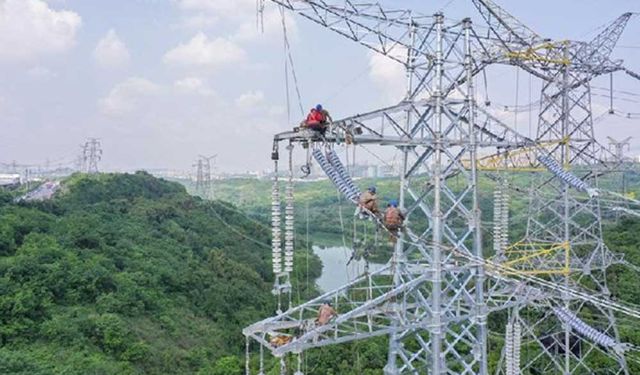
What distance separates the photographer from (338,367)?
21.7 metres

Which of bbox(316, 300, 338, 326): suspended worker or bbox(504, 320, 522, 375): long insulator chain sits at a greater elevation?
bbox(316, 300, 338, 326): suspended worker

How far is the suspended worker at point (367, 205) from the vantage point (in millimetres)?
8621

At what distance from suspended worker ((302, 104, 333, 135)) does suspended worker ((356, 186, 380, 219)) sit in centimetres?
119

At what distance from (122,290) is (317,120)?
23.0m

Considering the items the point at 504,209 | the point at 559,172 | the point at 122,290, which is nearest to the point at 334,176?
the point at 504,209

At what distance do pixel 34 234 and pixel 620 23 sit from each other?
2783 centimetres

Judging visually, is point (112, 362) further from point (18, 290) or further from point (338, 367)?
point (338, 367)

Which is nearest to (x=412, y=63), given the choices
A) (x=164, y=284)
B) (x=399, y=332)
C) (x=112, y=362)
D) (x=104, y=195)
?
(x=399, y=332)

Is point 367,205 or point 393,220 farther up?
point 367,205

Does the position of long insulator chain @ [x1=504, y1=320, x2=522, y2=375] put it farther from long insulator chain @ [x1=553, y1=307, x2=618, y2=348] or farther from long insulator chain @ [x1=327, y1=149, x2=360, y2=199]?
long insulator chain @ [x1=327, y1=149, x2=360, y2=199]

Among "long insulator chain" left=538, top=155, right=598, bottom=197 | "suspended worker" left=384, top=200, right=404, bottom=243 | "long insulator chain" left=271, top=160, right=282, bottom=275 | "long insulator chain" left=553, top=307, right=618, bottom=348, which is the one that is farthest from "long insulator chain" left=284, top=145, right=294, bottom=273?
"long insulator chain" left=553, top=307, right=618, bottom=348

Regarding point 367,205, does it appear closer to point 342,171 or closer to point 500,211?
point 342,171

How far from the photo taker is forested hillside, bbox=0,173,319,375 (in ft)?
71.3

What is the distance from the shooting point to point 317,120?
830cm
